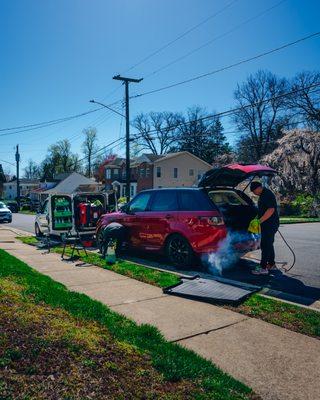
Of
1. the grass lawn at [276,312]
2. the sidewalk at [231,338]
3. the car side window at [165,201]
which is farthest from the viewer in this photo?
the car side window at [165,201]

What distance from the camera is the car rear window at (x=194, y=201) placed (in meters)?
7.77

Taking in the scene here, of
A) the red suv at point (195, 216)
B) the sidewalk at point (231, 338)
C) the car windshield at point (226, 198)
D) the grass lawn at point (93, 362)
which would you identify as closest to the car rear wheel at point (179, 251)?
the red suv at point (195, 216)

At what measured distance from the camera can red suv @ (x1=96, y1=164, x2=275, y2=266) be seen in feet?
25.1

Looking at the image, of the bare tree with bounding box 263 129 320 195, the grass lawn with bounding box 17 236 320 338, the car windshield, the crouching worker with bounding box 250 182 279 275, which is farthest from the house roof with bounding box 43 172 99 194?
the grass lawn with bounding box 17 236 320 338

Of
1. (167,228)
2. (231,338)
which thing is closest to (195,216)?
(167,228)

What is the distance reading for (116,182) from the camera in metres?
62.5

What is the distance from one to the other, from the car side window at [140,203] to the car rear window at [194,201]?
51.4 inches

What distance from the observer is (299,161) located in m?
35.8

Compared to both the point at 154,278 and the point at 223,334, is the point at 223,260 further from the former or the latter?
the point at 223,334

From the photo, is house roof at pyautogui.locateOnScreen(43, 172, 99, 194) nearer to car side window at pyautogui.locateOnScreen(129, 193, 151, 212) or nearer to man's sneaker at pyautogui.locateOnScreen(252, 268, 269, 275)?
car side window at pyautogui.locateOnScreen(129, 193, 151, 212)

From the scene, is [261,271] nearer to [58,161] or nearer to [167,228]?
[167,228]

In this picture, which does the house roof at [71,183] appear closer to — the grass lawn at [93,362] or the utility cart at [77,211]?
the utility cart at [77,211]

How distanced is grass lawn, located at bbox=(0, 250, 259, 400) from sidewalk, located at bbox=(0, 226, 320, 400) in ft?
0.87

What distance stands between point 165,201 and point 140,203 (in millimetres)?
1010
